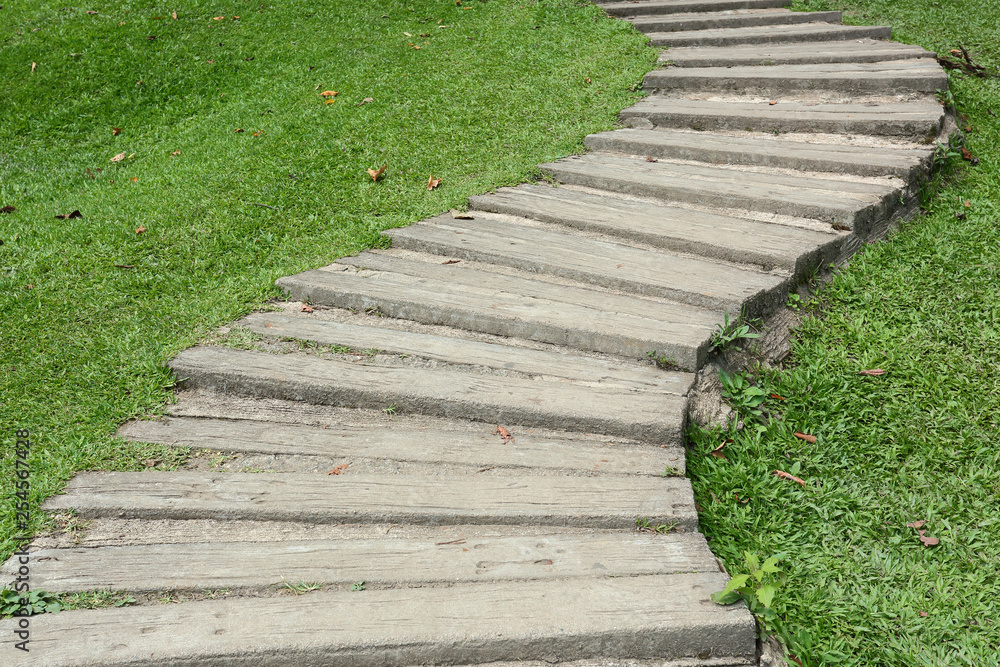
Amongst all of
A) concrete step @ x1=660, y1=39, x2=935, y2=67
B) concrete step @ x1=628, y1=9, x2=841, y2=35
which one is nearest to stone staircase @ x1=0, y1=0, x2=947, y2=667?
concrete step @ x1=660, y1=39, x2=935, y2=67

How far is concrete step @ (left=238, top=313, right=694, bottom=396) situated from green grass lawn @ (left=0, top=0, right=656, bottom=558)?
406mm

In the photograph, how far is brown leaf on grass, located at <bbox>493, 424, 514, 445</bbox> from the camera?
283 centimetres

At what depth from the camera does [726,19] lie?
6969 millimetres

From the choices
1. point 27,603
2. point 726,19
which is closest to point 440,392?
point 27,603

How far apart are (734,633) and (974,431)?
57.9 inches

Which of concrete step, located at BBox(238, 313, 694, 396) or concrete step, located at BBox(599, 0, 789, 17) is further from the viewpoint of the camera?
concrete step, located at BBox(599, 0, 789, 17)

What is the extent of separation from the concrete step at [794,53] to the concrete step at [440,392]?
13.3 feet

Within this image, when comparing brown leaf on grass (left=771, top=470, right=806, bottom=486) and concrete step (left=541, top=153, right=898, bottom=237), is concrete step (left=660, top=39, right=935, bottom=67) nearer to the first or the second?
concrete step (left=541, top=153, right=898, bottom=237)

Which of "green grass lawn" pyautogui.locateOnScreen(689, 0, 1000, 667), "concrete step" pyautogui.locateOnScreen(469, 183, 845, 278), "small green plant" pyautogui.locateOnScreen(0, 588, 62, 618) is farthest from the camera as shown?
"concrete step" pyautogui.locateOnScreen(469, 183, 845, 278)

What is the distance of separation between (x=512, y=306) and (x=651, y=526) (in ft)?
4.23

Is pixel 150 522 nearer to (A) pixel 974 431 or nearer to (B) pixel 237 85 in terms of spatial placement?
(A) pixel 974 431

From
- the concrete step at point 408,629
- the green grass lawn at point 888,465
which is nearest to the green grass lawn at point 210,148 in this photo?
the concrete step at point 408,629

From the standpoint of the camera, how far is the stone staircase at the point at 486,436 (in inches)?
83.7

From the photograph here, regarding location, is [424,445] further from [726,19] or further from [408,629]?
[726,19]
